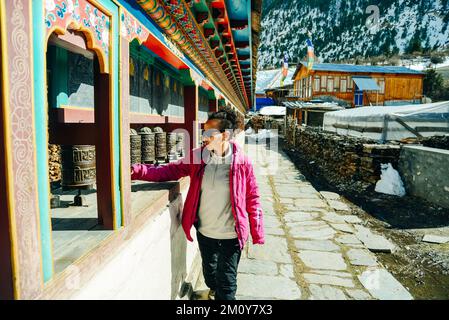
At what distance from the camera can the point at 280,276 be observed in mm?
4016

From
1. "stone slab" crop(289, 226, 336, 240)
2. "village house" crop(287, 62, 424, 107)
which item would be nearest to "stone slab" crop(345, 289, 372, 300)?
"stone slab" crop(289, 226, 336, 240)

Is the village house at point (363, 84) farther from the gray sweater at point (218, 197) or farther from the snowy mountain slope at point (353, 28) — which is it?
the snowy mountain slope at point (353, 28)

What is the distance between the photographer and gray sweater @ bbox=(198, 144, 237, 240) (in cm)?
275

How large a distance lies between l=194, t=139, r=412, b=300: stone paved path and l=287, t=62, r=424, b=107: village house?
2673cm

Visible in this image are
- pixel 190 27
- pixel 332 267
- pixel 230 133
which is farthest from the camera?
→ pixel 332 267

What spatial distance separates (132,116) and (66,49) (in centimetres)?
134

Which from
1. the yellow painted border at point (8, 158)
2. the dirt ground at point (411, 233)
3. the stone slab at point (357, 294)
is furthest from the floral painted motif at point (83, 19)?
the dirt ground at point (411, 233)

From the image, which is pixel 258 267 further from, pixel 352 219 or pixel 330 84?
pixel 330 84

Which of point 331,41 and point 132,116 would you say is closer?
point 132,116

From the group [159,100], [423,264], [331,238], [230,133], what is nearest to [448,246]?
[423,264]

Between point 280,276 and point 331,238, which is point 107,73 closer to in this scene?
point 280,276

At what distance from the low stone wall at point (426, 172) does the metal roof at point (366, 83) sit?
2545cm

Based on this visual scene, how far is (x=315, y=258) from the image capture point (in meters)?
4.56

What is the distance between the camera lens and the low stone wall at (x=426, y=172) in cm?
674
